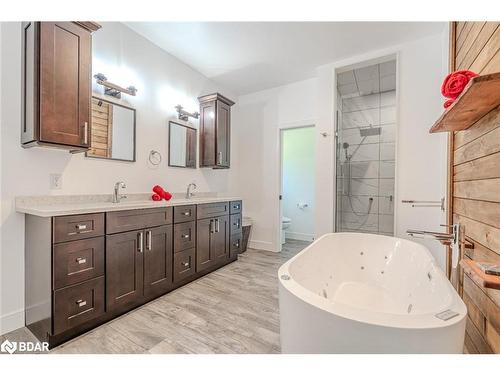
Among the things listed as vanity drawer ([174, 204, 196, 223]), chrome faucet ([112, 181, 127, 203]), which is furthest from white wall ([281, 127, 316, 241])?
chrome faucet ([112, 181, 127, 203])

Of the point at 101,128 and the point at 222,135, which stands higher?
the point at 222,135

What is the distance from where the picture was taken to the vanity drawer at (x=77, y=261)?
59.9 inches

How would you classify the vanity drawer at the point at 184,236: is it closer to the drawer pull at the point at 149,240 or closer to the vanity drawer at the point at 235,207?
the drawer pull at the point at 149,240

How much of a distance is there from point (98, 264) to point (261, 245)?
268cm

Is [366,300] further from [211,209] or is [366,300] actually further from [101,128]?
[101,128]

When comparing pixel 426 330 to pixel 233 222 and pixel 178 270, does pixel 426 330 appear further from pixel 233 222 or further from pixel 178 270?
pixel 233 222

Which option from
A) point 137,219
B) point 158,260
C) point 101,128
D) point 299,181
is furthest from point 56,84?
point 299,181

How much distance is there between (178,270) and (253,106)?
2957 millimetres

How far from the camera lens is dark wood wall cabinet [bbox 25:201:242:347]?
5.00 ft

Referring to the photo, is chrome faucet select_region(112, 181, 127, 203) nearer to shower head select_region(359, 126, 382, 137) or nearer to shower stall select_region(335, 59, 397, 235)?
shower stall select_region(335, 59, 397, 235)

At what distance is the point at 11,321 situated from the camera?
1697mm

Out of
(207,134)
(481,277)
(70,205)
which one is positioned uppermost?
(207,134)

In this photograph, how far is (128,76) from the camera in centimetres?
247

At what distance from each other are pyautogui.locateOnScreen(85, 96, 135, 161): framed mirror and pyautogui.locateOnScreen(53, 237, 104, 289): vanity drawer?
91cm
